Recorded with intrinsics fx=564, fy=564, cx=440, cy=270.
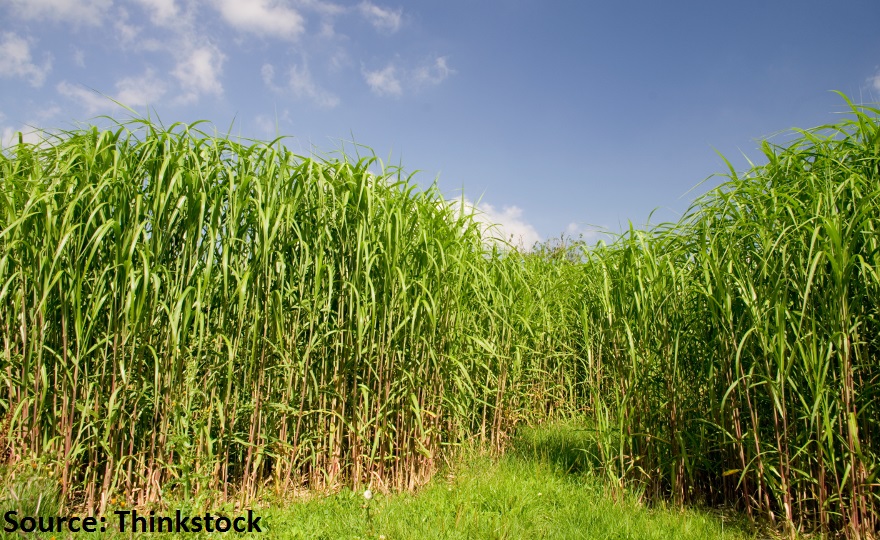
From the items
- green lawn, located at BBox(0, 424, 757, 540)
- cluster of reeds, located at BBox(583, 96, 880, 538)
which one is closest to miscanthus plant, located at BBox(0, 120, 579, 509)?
green lawn, located at BBox(0, 424, 757, 540)

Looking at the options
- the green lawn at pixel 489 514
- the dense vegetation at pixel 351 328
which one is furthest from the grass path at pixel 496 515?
the dense vegetation at pixel 351 328

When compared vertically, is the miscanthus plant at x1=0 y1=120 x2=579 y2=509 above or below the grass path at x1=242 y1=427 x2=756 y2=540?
above

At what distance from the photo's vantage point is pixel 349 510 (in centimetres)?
285

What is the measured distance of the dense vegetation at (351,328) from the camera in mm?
2564

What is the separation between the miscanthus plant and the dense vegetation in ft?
0.05

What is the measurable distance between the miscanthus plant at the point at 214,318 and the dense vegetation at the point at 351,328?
2 cm

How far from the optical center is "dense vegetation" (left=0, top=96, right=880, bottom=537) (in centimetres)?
256

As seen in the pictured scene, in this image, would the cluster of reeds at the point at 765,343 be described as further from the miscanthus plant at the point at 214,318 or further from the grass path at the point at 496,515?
the miscanthus plant at the point at 214,318

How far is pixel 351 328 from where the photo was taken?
10.1 ft

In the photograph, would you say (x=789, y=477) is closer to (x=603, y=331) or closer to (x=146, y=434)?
(x=603, y=331)

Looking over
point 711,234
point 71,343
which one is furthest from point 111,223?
point 711,234

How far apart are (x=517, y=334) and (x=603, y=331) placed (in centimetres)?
130

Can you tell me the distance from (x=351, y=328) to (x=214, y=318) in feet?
2.32

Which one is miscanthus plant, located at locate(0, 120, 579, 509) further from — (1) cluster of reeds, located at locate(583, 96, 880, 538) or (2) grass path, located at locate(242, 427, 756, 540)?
(1) cluster of reeds, located at locate(583, 96, 880, 538)
